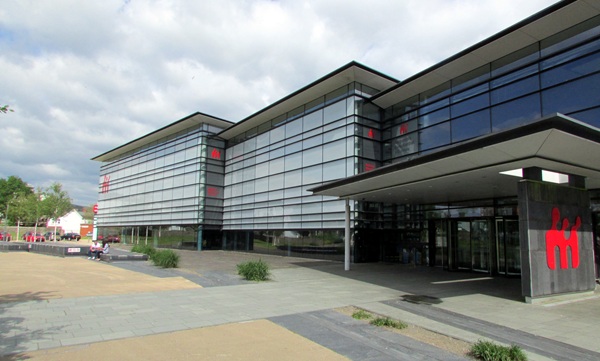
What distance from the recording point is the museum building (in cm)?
1189

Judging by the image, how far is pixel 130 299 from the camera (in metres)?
10.9

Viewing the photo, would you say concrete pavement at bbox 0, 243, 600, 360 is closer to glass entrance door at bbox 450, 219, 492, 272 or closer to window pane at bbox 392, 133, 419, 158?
glass entrance door at bbox 450, 219, 492, 272

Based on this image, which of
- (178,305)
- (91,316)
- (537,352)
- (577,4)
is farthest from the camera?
(577,4)

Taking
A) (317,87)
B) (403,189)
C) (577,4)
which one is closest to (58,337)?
(403,189)

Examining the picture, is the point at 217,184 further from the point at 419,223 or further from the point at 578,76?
the point at 578,76

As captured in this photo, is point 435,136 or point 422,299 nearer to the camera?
point 422,299

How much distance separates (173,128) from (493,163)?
39.4 metres

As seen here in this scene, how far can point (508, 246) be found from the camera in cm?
1877

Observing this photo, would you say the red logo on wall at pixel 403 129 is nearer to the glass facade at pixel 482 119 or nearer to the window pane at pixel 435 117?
the glass facade at pixel 482 119

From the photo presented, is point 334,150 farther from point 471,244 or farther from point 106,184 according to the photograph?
point 106,184

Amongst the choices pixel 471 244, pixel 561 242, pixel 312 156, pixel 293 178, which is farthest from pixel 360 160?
pixel 561 242

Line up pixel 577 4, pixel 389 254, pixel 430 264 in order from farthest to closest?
1. pixel 389 254
2. pixel 430 264
3. pixel 577 4

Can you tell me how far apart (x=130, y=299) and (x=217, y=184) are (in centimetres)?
3144

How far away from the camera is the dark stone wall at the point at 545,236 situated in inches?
449
